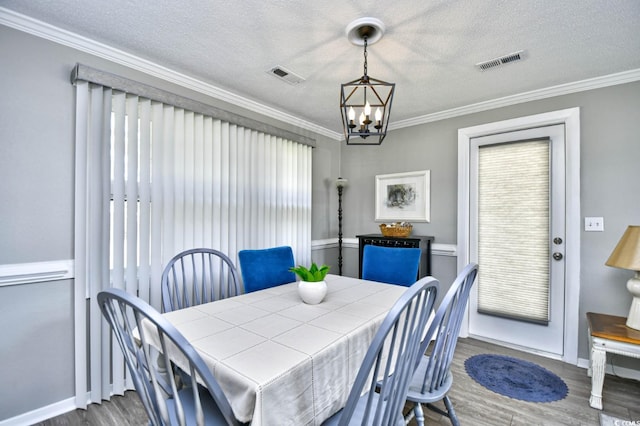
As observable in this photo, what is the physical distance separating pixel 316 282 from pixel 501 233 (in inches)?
90.6

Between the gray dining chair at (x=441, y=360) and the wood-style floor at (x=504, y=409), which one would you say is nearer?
the gray dining chair at (x=441, y=360)

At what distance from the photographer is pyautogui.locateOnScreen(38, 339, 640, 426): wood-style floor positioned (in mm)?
1865

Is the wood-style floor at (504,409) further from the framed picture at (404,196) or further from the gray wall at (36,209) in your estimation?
the framed picture at (404,196)

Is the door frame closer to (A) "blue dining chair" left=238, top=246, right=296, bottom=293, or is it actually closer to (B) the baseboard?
(A) "blue dining chair" left=238, top=246, right=296, bottom=293

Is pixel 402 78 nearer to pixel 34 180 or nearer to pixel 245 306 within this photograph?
pixel 245 306

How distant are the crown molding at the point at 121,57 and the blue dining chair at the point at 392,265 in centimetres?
190

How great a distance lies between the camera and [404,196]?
12.1 feet

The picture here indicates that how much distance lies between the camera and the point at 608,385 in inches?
90.0

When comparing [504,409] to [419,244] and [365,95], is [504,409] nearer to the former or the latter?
[419,244]

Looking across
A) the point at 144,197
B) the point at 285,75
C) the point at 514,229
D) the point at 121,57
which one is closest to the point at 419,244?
the point at 514,229

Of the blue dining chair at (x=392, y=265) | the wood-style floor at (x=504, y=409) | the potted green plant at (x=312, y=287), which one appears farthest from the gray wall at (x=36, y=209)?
the blue dining chair at (x=392, y=265)

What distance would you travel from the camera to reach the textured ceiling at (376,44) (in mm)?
1697

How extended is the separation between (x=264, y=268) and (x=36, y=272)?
1416mm

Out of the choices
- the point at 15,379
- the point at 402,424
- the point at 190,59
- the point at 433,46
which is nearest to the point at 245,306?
the point at 402,424
